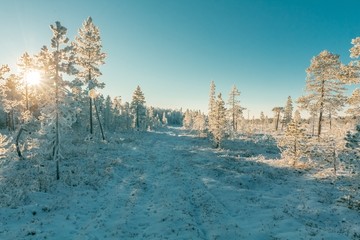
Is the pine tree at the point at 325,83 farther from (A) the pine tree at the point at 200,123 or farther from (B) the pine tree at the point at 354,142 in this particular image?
(A) the pine tree at the point at 200,123

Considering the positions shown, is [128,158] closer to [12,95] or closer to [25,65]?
[25,65]

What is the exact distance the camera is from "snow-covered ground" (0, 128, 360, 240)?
13.3 m

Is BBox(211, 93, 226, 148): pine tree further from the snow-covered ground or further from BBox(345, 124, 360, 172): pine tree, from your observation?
BBox(345, 124, 360, 172): pine tree

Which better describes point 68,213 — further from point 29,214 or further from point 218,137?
point 218,137

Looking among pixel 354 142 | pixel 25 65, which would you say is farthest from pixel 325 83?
pixel 25 65

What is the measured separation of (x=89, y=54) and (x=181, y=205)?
99.8 feet

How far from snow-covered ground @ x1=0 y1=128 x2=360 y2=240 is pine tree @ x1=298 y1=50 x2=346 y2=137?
15.7m

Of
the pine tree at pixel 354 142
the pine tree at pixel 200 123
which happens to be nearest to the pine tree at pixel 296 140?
the pine tree at pixel 354 142

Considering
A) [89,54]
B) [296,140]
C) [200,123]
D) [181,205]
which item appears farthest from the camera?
[200,123]

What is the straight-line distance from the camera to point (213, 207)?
56.6 feet

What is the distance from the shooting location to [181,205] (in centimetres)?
1738

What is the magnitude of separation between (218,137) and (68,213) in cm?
3149

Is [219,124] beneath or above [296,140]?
above

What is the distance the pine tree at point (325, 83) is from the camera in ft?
118
